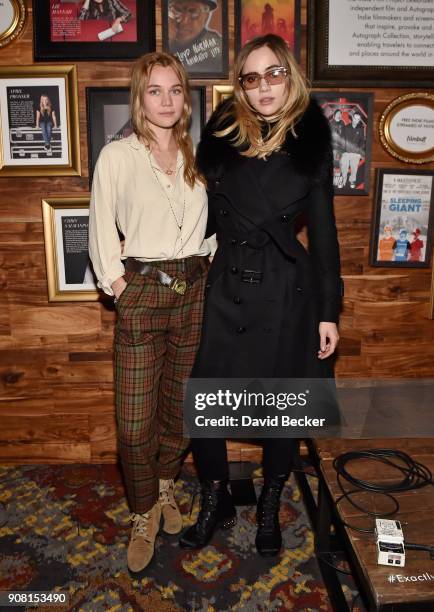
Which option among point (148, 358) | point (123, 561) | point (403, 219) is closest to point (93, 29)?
point (148, 358)

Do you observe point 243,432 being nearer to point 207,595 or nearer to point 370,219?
point 207,595

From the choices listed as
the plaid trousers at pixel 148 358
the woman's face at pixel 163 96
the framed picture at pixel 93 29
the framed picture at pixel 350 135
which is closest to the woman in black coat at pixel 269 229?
the plaid trousers at pixel 148 358

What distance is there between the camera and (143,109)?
7.73 feet

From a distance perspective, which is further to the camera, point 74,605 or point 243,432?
point 243,432

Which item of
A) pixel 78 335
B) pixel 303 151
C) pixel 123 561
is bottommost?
pixel 123 561

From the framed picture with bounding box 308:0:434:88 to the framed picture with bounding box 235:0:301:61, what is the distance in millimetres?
87

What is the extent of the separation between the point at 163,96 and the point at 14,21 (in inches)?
45.1

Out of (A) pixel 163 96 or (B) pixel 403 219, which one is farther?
(B) pixel 403 219

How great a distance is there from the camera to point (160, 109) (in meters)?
2.32

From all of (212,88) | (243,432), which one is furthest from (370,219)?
(243,432)

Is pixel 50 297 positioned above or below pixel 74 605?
above

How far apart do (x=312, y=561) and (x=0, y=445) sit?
201cm

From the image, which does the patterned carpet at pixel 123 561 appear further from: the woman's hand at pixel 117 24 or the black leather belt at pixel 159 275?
the woman's hand at pixel 117 24

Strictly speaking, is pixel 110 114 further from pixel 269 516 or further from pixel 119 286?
pixel 269 516
